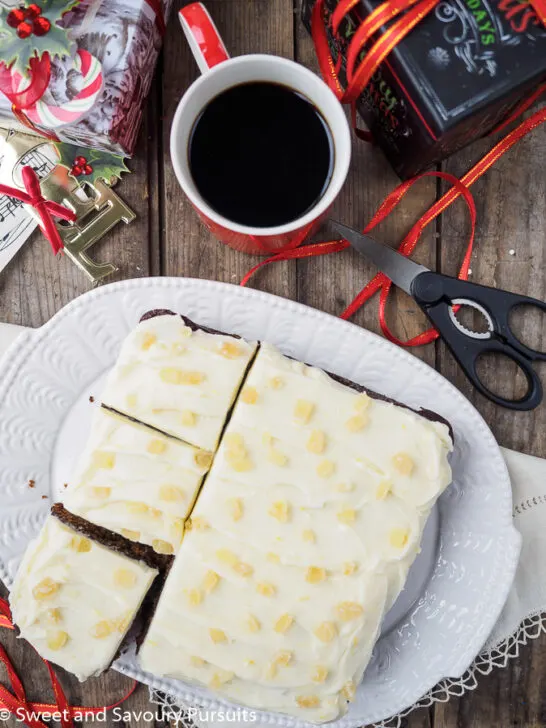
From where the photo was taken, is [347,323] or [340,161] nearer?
[340,161]

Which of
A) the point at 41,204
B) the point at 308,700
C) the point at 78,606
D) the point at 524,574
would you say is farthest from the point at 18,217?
the point at 524,574

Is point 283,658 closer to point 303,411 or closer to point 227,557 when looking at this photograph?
point 227,557

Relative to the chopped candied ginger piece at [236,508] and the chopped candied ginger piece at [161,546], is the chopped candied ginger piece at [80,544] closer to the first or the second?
the chopped candied ginger piece at [161,546]

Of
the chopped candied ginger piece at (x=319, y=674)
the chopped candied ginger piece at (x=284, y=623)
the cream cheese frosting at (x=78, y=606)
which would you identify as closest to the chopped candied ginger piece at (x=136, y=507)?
the cream cheese frosting at (x=78, y=606)

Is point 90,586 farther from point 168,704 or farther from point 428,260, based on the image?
point 428,260

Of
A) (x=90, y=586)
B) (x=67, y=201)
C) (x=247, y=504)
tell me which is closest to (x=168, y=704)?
(x=90, y=586)

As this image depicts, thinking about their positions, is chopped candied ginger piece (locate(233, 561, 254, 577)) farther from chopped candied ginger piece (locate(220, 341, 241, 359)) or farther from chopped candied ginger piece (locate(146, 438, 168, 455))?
chopped candied ginger piece (locate(220, 341, 241, 359))

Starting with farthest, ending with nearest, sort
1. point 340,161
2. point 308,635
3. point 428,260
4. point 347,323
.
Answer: point 428,260 < point 347,323 < point 340,161 < point 308,635
